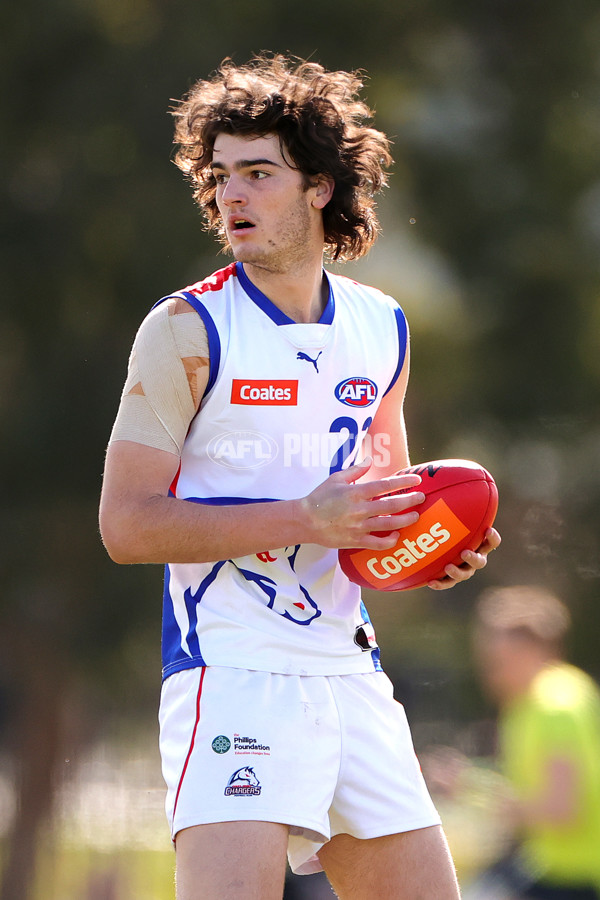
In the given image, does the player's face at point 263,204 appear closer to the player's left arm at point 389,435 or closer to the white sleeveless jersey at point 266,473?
the white sleeveless jersey at point 266,473

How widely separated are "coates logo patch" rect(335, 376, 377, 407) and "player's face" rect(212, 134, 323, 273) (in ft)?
0.93

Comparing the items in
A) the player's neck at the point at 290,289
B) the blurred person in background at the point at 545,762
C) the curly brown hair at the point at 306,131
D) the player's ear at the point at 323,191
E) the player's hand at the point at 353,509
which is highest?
the curly brown hair at the point at 306,131

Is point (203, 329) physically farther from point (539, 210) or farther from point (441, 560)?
point (539, 210)

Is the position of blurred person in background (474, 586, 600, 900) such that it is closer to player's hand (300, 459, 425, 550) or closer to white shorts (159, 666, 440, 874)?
white shorts (159, 666, 440, 874)

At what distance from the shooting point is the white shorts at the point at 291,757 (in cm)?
179

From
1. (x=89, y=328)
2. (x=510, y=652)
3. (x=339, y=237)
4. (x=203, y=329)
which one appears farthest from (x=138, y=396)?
(x=89, y=328)

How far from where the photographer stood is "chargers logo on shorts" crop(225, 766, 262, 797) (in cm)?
177

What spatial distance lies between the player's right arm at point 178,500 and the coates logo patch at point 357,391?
314mm

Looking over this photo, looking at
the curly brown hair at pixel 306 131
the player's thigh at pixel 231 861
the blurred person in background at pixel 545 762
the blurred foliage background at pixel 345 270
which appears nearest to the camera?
the player's thigh at pixel 231 861

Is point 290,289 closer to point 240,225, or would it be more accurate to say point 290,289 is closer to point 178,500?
point 240,225

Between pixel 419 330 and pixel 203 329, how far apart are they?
3177 millimetres

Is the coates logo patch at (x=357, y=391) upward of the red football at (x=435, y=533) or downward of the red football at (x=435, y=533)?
upward

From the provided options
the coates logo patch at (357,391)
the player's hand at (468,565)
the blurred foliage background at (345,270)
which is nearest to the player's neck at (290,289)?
the coates logo patch at (357,391)

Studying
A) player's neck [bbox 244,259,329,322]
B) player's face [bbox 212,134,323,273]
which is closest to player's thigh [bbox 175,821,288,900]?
player's neck [bbox 244,259,329,322]
